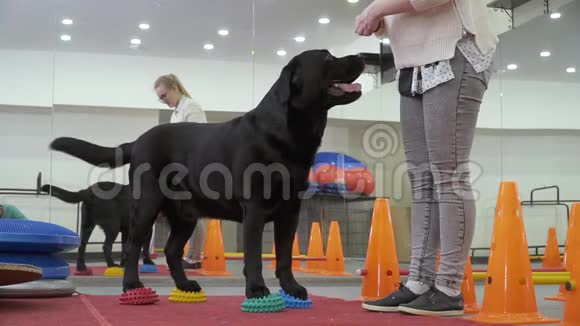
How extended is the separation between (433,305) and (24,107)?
6203 millimetres

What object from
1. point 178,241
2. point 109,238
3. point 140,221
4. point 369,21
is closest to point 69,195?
point 109,238

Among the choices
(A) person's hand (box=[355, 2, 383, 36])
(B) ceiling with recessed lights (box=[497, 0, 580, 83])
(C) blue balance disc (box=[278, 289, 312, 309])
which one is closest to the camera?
(A) person's hand (box=[355, 2, 383, 36])

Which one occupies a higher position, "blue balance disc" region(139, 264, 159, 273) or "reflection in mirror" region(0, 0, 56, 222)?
"reflection in mirror" region(0, 0, 56, 222)

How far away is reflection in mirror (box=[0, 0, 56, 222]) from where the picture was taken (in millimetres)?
6227

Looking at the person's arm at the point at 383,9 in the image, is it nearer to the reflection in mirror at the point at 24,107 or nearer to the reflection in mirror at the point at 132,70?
the reflection in mirror at the point at 132,70

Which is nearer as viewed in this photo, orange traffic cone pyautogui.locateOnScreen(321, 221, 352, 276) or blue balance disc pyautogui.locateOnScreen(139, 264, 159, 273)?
blue balance disc pyautogui.locateOnScreen(139, 264, 159, 273)

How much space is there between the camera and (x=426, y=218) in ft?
7.45

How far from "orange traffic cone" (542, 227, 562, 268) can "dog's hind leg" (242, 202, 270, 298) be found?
4549mm

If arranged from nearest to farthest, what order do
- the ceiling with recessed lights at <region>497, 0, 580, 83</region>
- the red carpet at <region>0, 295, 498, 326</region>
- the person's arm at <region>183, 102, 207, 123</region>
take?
the red carpet at <region>0, 295, 498, 326</region>
the person's arm at <region>183, 102, 207, 123</region>
the ceiling with recessed lights at <region>497, 0, 580, 83</region>

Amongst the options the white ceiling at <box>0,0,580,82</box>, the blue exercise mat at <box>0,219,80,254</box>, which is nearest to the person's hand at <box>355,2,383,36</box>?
the blue exercise mat at <box>0,219,80,254</box>

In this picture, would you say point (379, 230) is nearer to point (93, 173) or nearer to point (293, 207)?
point (293, 207)

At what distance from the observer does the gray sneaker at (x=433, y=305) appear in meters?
2.12

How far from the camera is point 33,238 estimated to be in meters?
2.78

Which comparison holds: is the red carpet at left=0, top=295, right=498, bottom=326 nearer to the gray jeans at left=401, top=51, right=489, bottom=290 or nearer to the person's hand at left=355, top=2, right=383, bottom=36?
the gray jeans at left=401, top=51, right=489, bottom=290
